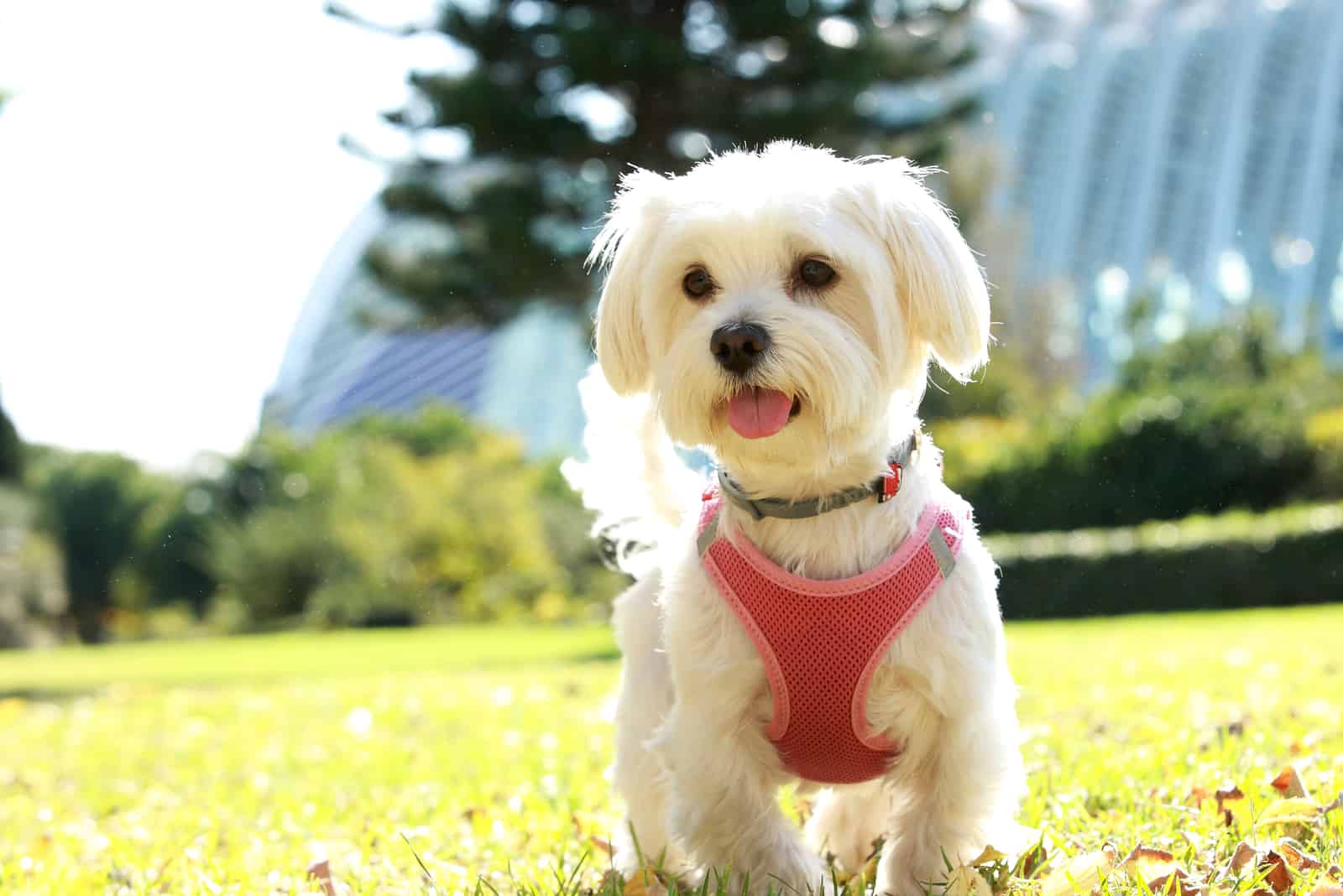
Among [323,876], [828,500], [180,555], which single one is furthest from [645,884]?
[180,555]

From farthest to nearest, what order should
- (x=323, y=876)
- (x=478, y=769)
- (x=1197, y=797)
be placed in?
(x=478, y=769), (x=1197, y=797), (x=323, y=876)

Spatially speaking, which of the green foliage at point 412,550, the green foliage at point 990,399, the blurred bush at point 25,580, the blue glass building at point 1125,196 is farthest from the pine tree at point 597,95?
the blue glass building at point 1125,196

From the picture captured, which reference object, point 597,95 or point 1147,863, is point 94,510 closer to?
point 597,95

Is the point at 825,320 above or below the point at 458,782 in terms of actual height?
above

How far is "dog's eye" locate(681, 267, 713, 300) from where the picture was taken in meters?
2.87

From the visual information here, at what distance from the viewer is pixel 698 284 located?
9.46 ft

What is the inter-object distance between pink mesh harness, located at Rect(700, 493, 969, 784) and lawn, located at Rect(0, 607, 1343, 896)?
0.51 metres

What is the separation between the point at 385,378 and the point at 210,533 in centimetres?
4106

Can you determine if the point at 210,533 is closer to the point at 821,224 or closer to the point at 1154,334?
the point at 1154,334

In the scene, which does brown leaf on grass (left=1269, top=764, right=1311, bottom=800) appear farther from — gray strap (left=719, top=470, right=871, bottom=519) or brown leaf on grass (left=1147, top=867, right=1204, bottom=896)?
gray strap (left=719, top=470, right=871, bottom=519)

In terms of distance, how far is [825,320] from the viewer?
2.70 meters

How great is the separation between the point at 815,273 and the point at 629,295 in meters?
0.46

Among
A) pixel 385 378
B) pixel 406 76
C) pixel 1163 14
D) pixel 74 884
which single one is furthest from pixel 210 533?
pixel 1163 14

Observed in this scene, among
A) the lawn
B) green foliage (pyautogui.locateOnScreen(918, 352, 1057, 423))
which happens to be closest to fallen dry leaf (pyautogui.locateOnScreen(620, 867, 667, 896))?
the lawn
